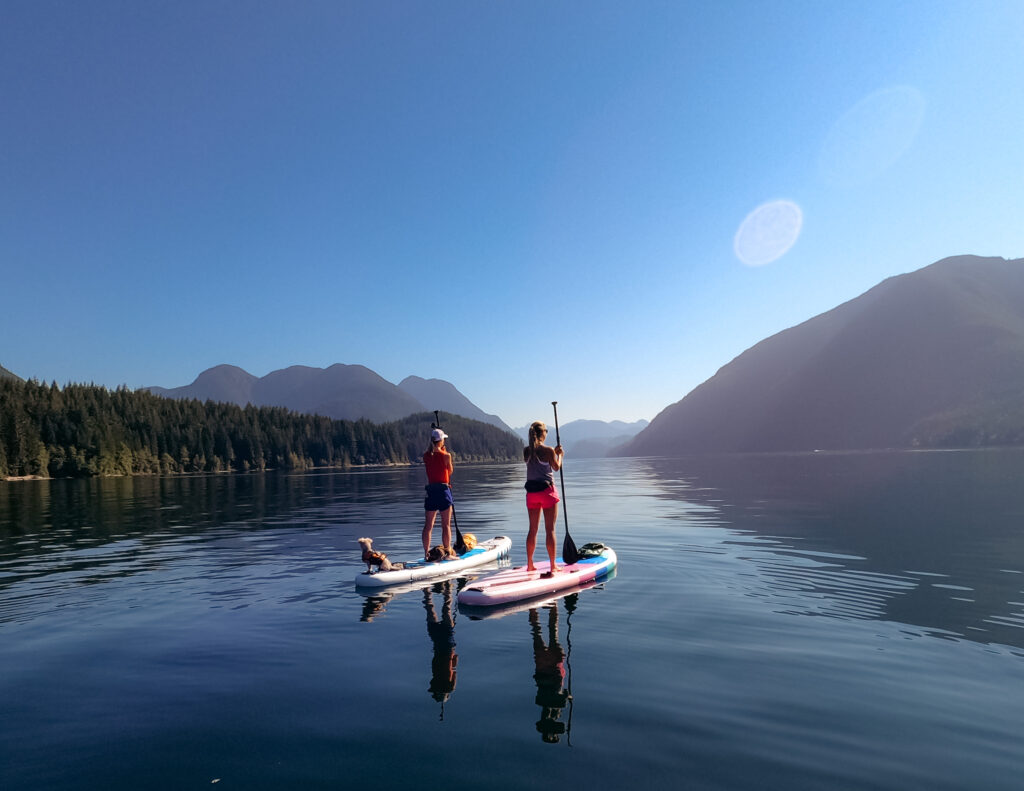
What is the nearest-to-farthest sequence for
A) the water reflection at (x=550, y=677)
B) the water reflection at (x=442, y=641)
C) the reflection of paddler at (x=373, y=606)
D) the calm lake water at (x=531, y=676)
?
the calm lake water at (x=531, y=676)
the water reflection at (x=550, y=677)
the water reflection at (x=442, y=641)
the reflection of paddler at (x=373, y=606)

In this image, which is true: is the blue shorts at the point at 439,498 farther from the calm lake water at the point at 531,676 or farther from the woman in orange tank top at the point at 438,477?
the calm lake water at the point at 531,676

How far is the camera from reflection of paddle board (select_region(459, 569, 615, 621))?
12703 mm

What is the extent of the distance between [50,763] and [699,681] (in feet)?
28.3

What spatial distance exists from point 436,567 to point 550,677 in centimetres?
870

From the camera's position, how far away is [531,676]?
29.0 feet

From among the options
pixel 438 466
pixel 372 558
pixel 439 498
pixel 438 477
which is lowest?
pixel 372 558

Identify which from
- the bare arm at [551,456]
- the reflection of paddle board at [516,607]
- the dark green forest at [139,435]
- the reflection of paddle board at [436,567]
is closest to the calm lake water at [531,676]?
the reflection of paddle board at [516,607]

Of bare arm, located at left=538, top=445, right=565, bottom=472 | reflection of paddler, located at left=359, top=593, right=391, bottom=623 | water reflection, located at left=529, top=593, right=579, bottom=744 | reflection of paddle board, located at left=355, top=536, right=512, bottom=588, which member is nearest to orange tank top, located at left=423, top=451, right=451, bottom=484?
reflection of paddle board, located at left=355, top=536, right=512, bottom=588

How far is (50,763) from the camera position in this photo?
6375 mm

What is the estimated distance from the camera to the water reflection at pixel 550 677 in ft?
23.3

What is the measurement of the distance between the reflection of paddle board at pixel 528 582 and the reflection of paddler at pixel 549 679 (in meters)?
1.41

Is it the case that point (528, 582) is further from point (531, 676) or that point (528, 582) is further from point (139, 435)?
point (139, 435)

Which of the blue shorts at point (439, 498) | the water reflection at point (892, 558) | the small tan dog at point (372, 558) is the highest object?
the blue shorts at point (439, 498)

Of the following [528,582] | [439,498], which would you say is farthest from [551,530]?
Answer: [439,498]
